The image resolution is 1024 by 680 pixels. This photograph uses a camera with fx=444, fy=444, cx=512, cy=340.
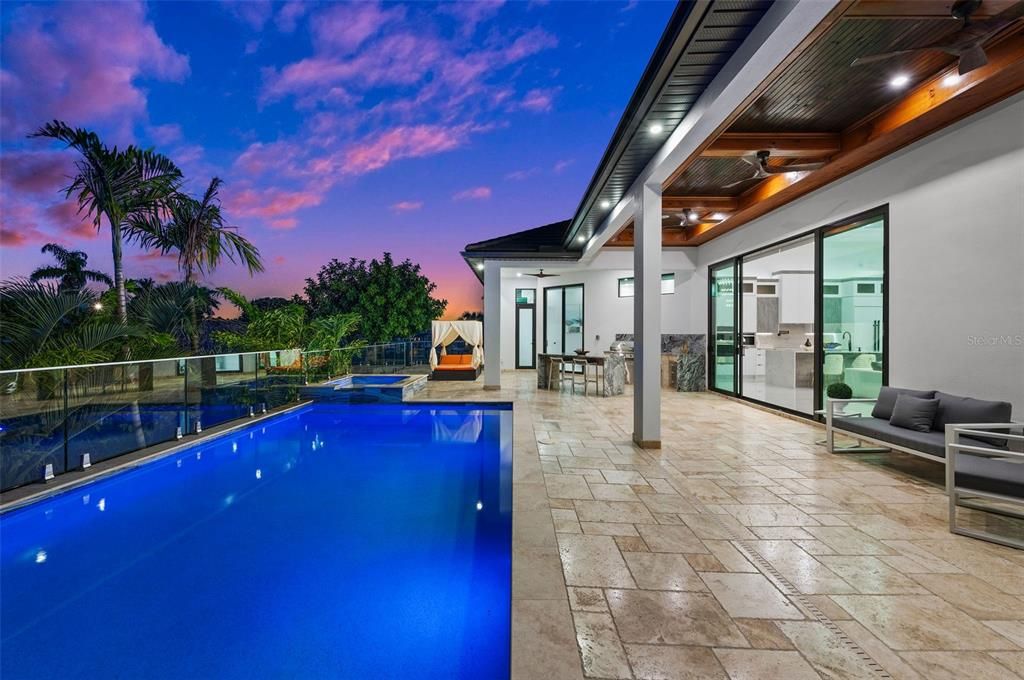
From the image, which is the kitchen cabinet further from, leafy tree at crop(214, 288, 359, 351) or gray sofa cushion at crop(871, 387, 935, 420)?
leafy tree at crop(214, 288, 359, 351)

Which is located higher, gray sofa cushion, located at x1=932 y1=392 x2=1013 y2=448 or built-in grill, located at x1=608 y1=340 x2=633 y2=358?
built-in grill, located at x1=608 y1=340 x2=633 y2=358

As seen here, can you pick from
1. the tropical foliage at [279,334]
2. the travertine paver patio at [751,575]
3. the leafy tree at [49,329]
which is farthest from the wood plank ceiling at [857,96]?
the tropical foliage at [279,334]

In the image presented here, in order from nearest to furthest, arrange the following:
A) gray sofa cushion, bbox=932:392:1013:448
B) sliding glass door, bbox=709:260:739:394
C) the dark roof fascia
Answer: the dark roof fascia → gray sofa cushion, bbox=932:392:1013:448 → sliding glass door, bbox=709:260:739:394

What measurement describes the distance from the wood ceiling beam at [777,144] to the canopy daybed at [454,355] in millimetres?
8495

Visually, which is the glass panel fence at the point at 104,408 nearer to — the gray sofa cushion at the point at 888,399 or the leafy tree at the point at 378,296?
the gray sofa cushion at the point at 888,399

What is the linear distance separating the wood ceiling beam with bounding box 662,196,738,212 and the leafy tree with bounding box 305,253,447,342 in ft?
44.7

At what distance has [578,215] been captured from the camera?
6680mm

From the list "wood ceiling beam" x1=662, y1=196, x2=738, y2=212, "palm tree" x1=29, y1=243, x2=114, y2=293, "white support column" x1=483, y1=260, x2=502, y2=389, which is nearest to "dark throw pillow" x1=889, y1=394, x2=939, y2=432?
"wood ceiling beam" x1=662, y1=196, x2=738, y2=212

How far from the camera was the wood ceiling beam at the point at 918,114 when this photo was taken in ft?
10.7

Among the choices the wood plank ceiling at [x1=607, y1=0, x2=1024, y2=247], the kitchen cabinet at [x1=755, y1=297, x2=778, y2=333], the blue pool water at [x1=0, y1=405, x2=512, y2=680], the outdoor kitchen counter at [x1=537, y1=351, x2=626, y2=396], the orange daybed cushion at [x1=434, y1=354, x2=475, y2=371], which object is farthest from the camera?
the orange daybed cushion at [x1=434, y1=354, x2=475, y2=371]

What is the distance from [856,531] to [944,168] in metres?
3.67

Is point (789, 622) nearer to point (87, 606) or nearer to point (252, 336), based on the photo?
point (87, 606)

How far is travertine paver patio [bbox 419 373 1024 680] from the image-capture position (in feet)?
5.73

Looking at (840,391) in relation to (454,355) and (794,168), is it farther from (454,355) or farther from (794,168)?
(454,355)
